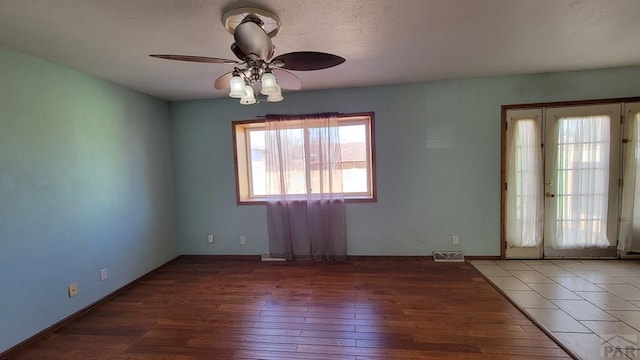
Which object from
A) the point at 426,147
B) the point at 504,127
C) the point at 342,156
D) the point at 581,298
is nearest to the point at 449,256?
the point at 581,298

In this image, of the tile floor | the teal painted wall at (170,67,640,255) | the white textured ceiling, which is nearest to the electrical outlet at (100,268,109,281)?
the teal painted wall at (170,67,640,255)

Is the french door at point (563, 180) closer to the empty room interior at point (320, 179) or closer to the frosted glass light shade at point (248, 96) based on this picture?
the empty room interior at point (320, 179)

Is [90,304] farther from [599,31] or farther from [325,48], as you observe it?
[599,31]

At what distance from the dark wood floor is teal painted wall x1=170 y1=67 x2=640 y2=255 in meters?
0.55

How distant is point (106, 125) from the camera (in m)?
2.99

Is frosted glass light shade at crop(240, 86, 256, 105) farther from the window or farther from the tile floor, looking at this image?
the tile floor

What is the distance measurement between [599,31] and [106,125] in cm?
477

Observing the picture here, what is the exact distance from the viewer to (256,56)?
1746 millimetres

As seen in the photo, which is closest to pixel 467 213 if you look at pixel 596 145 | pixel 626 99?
pixel 596 145

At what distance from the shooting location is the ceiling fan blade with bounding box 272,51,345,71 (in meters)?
1.72

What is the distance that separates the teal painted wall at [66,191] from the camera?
→ 6.96 feet

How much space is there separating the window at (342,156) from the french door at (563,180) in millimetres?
1779

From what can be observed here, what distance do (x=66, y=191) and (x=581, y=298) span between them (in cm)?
497

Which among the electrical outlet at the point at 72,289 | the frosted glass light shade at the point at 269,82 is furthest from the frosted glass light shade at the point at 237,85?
the electrical outlet at the point at 72,289
